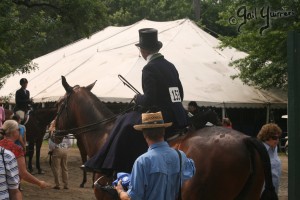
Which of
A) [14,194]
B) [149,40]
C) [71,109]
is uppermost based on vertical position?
[149,40]

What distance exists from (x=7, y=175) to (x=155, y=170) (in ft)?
9.39

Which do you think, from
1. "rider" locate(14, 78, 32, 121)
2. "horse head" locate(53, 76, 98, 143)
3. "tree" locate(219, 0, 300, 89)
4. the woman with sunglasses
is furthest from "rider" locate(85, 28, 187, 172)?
"tree" locate(219, 0, 300, 89)

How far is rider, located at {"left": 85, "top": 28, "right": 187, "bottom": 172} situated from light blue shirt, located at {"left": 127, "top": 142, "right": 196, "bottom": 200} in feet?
7.15

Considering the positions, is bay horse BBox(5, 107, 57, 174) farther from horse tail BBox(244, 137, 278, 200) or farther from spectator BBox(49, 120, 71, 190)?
horse tail BBox(244, 137, 278, 200)

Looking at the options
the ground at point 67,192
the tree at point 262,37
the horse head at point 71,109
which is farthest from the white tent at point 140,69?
the horse head at point 71,109

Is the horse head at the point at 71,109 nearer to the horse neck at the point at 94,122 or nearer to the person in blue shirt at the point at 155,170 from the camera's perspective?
→ the horse neck at the point at 94,122

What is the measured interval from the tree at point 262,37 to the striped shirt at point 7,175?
13199mm

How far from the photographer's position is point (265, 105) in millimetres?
27328

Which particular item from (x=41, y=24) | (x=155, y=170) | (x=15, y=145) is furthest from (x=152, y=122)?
(x=41, y=24)

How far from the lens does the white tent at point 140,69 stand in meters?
26.1

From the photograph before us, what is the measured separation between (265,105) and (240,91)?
1.42 meters

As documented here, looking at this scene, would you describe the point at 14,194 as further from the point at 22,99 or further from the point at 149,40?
the point at 22,99

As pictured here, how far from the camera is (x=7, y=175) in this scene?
6.51 meters

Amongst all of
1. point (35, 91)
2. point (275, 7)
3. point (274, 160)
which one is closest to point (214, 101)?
point (275, 7)
